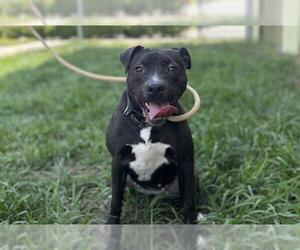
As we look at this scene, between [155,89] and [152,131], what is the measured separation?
28 centimetres

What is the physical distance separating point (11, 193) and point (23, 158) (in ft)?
2.30

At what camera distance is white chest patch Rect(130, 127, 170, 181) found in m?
2.10

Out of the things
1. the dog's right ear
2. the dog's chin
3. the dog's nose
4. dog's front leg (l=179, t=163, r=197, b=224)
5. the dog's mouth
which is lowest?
dog's front leg (l=179, t=163, r=197, b=224)

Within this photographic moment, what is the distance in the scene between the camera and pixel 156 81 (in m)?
1.87

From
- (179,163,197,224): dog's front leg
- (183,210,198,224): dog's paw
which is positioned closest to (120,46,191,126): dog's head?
(179,163,197,224): dog's front leg

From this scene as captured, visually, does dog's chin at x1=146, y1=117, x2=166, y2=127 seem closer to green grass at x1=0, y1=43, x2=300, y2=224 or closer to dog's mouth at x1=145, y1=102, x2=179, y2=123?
dog's mouth at x1=145, y1=102, x2=179, y2=123

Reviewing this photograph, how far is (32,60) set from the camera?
7246 mm

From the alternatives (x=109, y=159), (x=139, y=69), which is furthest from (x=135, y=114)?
(x=109, y=159)

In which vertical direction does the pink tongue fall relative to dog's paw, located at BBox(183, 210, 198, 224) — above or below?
above

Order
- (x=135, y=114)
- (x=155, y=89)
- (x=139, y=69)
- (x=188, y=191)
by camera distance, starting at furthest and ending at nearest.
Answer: (x=188, y=191) < (x=135, y=114) < (x=139, y=69) < (x=155, y=89)

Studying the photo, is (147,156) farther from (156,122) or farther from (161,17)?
(161,17)

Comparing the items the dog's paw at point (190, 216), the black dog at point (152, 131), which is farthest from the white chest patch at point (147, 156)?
the dog's paw at point (190, 216)

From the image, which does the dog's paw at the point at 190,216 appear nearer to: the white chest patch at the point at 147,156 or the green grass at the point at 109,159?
the green grass at the point at 109,159

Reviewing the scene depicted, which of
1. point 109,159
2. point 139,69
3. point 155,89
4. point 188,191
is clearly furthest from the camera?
point 109,159
